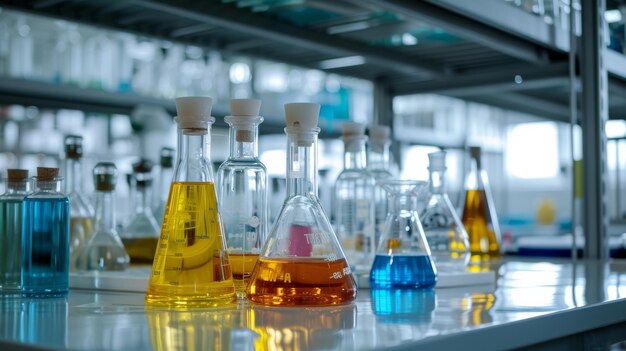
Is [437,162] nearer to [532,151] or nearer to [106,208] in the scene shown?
[106,208]

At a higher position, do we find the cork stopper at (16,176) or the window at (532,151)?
the window at (532,151)

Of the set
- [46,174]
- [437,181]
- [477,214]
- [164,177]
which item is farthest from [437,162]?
[46,174]

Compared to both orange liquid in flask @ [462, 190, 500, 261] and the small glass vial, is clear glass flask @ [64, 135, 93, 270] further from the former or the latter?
orange liquid in flask @ [462, 190, 500, 261]

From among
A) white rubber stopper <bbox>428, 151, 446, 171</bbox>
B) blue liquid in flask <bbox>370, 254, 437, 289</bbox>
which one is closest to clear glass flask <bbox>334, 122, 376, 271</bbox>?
white rubber stopper <bbox>428, 151, 446, 171</bbox>

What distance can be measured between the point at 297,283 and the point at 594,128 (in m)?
1.13

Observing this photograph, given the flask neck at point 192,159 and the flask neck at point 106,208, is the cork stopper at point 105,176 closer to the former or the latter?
the flask neck at point 106,208

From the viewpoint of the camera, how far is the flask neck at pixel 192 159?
817 millimetres

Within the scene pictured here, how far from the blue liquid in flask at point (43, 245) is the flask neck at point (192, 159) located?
0.52 ft

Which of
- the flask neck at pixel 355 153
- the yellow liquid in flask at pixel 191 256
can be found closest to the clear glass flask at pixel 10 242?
the yellow liquid in flask at pixel 191 256

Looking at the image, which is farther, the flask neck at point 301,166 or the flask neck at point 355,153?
the flask neck at point 355,153

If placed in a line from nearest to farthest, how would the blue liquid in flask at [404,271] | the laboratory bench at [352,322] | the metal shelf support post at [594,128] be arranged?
the laboratory bench at [352,322]
the blue liquid in flask at [404,271]
the metal shelf support post at [594,128]

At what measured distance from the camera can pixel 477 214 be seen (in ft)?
5.12

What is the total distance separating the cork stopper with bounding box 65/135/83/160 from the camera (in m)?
1.14

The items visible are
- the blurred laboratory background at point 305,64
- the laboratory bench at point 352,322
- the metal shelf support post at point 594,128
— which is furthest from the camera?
the metal shelf support post at point 594,128
